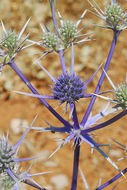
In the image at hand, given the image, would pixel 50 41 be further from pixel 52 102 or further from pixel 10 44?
pixel 52 102

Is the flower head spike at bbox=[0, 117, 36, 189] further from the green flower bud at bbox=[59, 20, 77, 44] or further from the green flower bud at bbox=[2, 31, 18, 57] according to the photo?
the green flower bud at bbox=[59, 20, 77, 44]

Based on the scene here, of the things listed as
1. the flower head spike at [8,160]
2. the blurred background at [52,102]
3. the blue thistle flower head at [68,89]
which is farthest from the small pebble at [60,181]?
the blue thistle flower head at [68,89]

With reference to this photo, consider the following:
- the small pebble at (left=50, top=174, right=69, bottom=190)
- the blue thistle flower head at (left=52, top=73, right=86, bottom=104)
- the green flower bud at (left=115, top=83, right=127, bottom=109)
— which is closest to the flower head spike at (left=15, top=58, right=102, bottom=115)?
the blue thistle flower head at (left=52, top=73, right=86, bottom=104)

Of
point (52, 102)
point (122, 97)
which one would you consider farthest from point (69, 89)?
point (52, 102)

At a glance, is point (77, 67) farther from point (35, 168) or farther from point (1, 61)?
point (1, 61)

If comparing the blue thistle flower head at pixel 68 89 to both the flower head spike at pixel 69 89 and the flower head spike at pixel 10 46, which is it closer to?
the flower head spike at pixel 69 89

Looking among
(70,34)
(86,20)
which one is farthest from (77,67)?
(70,34)
